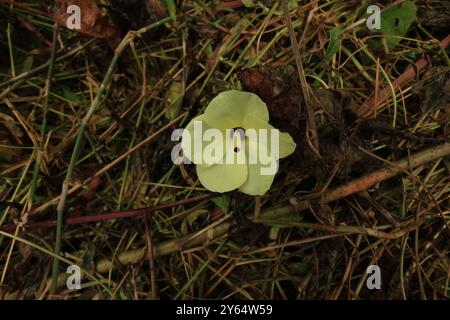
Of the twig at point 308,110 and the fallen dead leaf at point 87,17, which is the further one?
the fallen dead leaf at point 87,17

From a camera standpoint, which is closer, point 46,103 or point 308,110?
point 308,110

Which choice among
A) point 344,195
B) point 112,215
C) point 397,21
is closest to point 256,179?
point 344,195

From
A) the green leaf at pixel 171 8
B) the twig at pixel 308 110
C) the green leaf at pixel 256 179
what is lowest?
the green leaf at pixel 256 179

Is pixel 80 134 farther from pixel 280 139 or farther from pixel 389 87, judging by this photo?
pixel 389 87

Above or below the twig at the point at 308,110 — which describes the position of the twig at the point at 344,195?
below

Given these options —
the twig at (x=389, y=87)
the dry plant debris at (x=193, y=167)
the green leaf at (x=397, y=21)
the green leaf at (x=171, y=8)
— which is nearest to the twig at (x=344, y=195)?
the dry plant debris at (x=193, y=167)

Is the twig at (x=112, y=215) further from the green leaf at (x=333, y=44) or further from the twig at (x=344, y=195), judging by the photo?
the green leaf at (x=333, y=44)

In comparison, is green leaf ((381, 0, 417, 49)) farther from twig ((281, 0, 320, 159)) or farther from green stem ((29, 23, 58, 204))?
green stem ((29, 23, 58, 204))

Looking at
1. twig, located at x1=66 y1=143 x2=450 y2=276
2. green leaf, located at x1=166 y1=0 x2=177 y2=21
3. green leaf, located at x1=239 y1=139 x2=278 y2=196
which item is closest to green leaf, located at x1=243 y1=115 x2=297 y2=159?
green leaf, located at x1=239 y1=139 x2=278 y2=196
